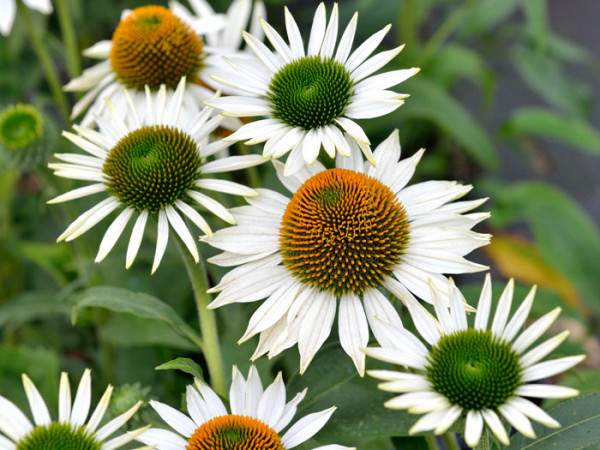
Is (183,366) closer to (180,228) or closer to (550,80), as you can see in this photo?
(180,228)

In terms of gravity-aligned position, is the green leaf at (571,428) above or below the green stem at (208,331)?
below

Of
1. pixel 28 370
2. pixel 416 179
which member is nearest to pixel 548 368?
pixel 28 370

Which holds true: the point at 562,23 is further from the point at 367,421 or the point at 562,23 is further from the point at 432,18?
the point at 367,421

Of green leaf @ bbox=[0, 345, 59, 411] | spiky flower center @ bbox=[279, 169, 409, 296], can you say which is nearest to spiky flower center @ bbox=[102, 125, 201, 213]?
spiky flower center @ bbox=[279, 169, 409, 296]

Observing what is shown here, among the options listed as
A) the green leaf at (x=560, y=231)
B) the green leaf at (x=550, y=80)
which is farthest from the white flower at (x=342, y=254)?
the green leaf at (x=550, y=80)

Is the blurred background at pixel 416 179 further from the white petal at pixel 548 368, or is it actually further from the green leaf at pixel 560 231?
the white petal at pixel 548 368

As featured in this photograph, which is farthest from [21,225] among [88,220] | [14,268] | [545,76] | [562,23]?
[562,23]
